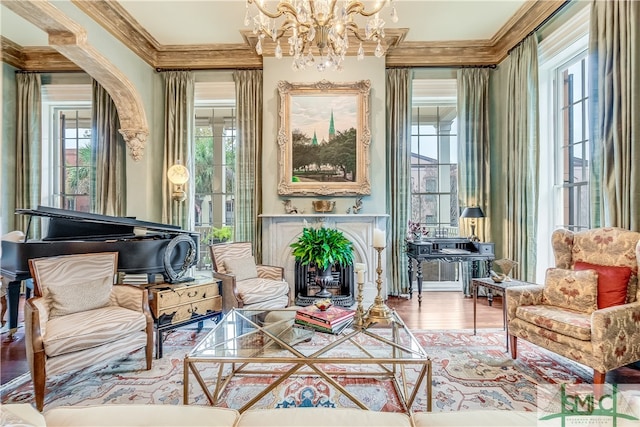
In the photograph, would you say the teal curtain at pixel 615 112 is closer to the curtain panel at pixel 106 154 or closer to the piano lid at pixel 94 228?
the piano lid at pixel 94 228

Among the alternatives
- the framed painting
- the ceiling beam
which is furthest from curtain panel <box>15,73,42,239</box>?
the framed painting

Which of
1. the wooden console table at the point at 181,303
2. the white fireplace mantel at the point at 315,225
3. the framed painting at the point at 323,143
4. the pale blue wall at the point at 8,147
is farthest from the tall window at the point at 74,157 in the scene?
the wooden console table at the point at 181,303

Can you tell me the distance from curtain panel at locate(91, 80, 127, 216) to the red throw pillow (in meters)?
5.64

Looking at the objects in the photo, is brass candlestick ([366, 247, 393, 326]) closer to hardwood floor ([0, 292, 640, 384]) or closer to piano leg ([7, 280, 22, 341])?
hardwood floor ([0, 292, 640, 384])

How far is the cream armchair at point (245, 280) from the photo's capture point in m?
3.20

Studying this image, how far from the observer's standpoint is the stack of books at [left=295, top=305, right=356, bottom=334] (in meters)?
2.12

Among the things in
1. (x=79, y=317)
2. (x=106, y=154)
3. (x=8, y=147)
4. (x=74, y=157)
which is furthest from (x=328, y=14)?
(x=8, y=147)

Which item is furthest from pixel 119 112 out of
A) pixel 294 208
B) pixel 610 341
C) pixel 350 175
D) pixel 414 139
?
pixel 610 341

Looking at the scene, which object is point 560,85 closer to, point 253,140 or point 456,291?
point 456,291

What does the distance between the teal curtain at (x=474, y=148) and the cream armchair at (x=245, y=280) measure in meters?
2.93

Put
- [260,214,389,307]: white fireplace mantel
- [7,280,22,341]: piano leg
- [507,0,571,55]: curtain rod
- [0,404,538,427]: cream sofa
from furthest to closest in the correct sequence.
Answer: [260,214,389,307]: white fireplace mantel < [507,0,571,55]: curtain rod < [7,280,22,341]: piano leg < [0,404,538,427]: cream sofa

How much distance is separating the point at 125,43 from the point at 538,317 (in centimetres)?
554

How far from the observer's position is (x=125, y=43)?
4.30 m

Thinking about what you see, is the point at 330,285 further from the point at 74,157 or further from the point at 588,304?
the point at 74,157
